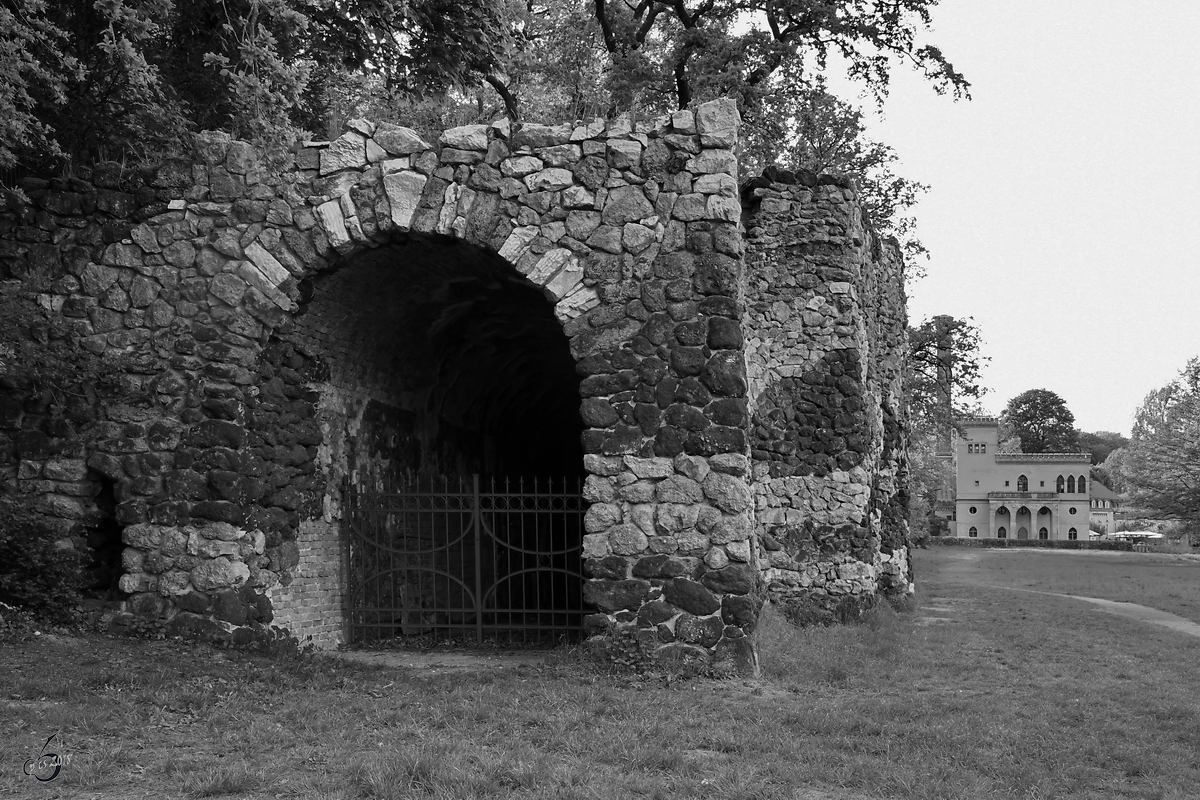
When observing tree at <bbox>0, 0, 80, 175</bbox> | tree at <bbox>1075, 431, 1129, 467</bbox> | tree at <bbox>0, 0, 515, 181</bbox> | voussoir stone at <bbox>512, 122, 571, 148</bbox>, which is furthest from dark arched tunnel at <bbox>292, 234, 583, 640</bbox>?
tree at <bbox>1075, 431, 1129, 467</bbox>

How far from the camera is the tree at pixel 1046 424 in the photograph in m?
75.3

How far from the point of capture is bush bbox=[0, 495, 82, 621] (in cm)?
786

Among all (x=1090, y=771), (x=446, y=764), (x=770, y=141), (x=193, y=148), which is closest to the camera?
(x=446, y=764)

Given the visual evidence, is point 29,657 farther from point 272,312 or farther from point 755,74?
point 755,74

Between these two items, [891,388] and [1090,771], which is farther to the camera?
[891,388]

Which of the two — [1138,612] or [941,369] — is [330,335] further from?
[941,369]

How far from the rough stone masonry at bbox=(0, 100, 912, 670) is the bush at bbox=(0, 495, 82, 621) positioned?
29cm

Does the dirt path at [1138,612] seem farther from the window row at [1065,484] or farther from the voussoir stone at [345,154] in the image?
the window row at [1065,484]

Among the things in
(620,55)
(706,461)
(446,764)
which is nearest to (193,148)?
(706,461)

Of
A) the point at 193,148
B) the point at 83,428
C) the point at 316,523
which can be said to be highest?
the point at 193,148

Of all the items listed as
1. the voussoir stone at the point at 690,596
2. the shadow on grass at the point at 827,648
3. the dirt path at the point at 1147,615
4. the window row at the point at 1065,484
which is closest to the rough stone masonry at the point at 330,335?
the voussoir stone at the point at 690,596

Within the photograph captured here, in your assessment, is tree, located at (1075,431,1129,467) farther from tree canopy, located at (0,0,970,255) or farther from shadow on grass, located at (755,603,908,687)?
shadow on grass, located at (755,603,908,687)

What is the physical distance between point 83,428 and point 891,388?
36.3ft

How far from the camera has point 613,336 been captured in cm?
812
